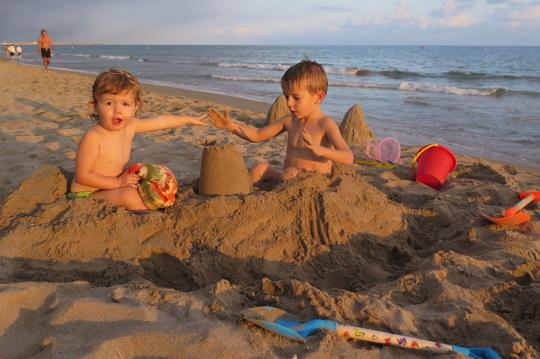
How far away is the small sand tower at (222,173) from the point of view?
9.75 ft

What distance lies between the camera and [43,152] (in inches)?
176

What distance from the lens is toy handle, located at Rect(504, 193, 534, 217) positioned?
2938 millimetres

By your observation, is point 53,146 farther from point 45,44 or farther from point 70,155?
point 45,44

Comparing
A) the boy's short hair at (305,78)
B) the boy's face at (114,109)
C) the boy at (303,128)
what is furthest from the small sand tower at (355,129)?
the boy's face at (114,109)

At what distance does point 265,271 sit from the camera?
93.5 inches

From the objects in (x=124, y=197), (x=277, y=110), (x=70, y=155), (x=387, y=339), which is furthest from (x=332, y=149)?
(x=277, y=110)

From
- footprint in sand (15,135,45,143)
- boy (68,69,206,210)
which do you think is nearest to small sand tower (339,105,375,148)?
boy (68,69,206,210)

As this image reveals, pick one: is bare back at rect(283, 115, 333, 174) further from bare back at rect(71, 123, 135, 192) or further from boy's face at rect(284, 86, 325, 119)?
bare back at rect(71, 123, 135, 192)

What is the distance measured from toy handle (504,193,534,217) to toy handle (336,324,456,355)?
1707mm

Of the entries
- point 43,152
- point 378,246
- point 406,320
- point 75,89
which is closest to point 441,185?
point 378,246

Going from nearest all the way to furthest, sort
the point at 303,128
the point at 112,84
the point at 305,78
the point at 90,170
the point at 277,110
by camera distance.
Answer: the point at 112,84 → the point at 90,170 → the point at 305,78 → the point at 303,128 → the point at 277,110

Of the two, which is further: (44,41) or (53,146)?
(44,41)

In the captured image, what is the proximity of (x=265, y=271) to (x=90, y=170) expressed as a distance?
4.45 feet

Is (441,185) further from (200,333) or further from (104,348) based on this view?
(104,348)
